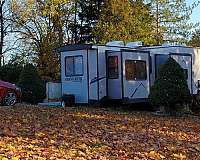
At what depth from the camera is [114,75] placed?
20391mm

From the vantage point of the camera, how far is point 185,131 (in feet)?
43.0

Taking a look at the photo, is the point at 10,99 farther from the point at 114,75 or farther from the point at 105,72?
the point at 114,75

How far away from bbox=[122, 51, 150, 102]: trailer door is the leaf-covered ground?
561 centimetres

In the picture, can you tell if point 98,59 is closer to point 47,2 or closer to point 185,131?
point 185,131

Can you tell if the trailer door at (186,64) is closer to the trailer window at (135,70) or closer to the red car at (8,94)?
the trailer window at (135,70)

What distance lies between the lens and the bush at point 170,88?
17578 millimetres

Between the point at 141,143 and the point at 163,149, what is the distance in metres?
0.58

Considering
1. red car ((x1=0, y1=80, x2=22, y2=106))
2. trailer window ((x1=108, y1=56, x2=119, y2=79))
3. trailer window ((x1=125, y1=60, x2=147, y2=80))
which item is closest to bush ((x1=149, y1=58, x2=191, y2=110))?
trailer window ((x1=125, y1=60, x2=147, y2=80))

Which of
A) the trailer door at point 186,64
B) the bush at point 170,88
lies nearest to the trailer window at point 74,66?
the bush at point 170,88

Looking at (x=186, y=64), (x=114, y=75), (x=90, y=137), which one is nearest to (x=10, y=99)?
(x=114, y=75)

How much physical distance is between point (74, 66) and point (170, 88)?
4762 mm

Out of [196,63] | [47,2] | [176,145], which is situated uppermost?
[47,2]

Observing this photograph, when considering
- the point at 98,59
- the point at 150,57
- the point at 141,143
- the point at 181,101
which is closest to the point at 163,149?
the point at 141,143

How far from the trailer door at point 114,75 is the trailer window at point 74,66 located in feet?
3.85
